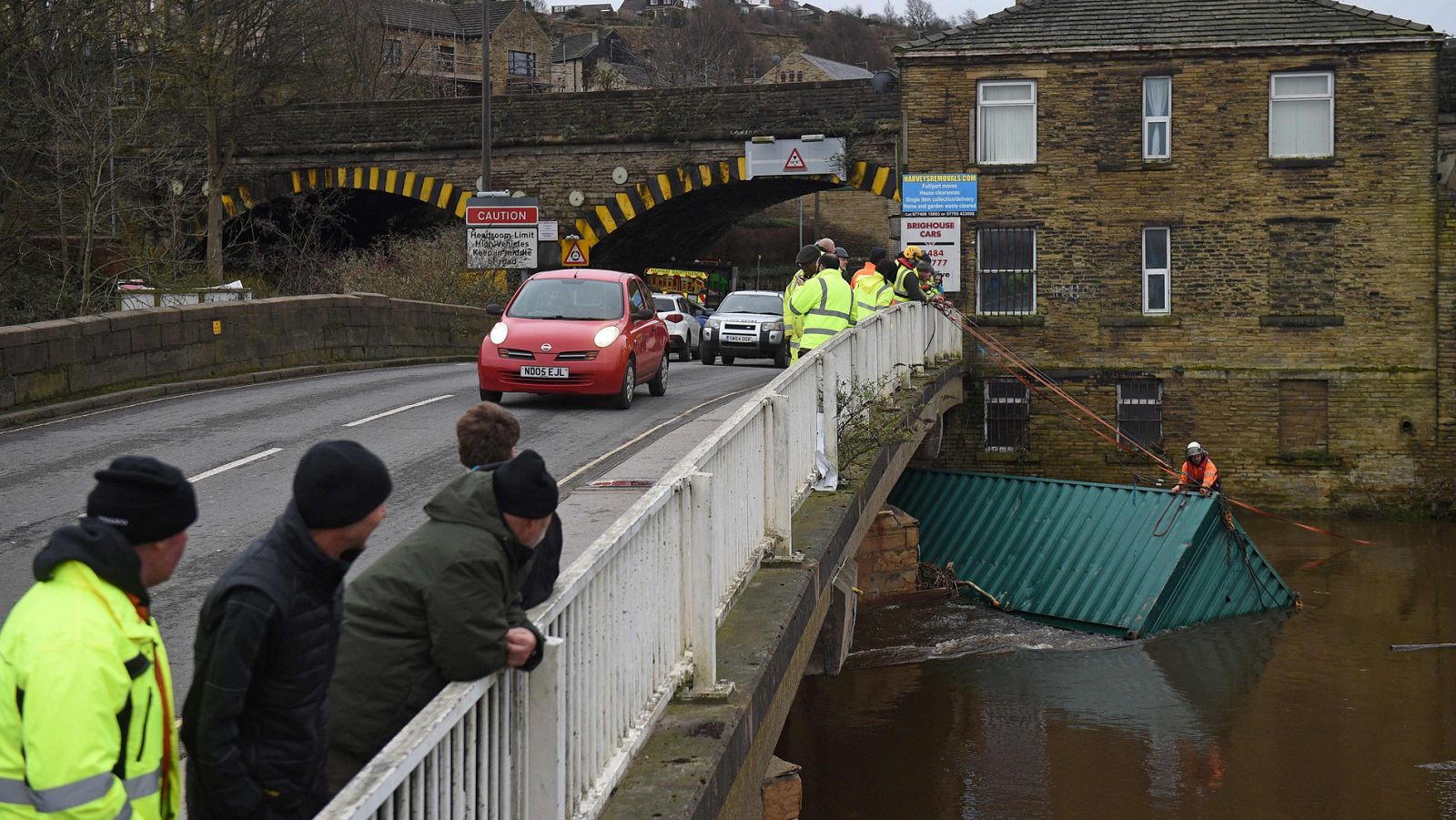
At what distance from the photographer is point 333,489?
3.65 meters

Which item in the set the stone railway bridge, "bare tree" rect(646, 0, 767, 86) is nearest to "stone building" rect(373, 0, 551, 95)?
"bare tree" rect(646, 0, 767, 86)

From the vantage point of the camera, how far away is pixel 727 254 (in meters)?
72.0

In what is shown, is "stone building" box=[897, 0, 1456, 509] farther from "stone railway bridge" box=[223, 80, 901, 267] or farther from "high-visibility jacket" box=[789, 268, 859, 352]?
"high-visibility jacket" box=[789, 268, 859, 352]

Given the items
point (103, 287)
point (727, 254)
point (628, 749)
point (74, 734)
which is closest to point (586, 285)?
point (103, 287)

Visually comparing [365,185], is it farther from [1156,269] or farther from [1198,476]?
[1198,476]

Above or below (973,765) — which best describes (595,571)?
above

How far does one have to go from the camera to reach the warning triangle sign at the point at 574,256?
125ft

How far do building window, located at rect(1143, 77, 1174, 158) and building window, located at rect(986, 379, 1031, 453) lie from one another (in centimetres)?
567

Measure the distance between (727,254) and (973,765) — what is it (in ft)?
187

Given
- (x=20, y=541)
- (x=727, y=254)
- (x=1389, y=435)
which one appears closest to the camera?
(x=20, y=541)

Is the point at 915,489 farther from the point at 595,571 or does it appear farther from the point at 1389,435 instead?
the point at 595,571

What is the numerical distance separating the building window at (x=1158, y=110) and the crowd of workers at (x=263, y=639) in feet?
93.5

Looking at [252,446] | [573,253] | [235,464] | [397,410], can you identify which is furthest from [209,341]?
[573,253]

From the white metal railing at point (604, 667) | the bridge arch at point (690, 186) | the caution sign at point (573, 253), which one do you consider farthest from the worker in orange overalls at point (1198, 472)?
the caution sign at point (573, 253)
